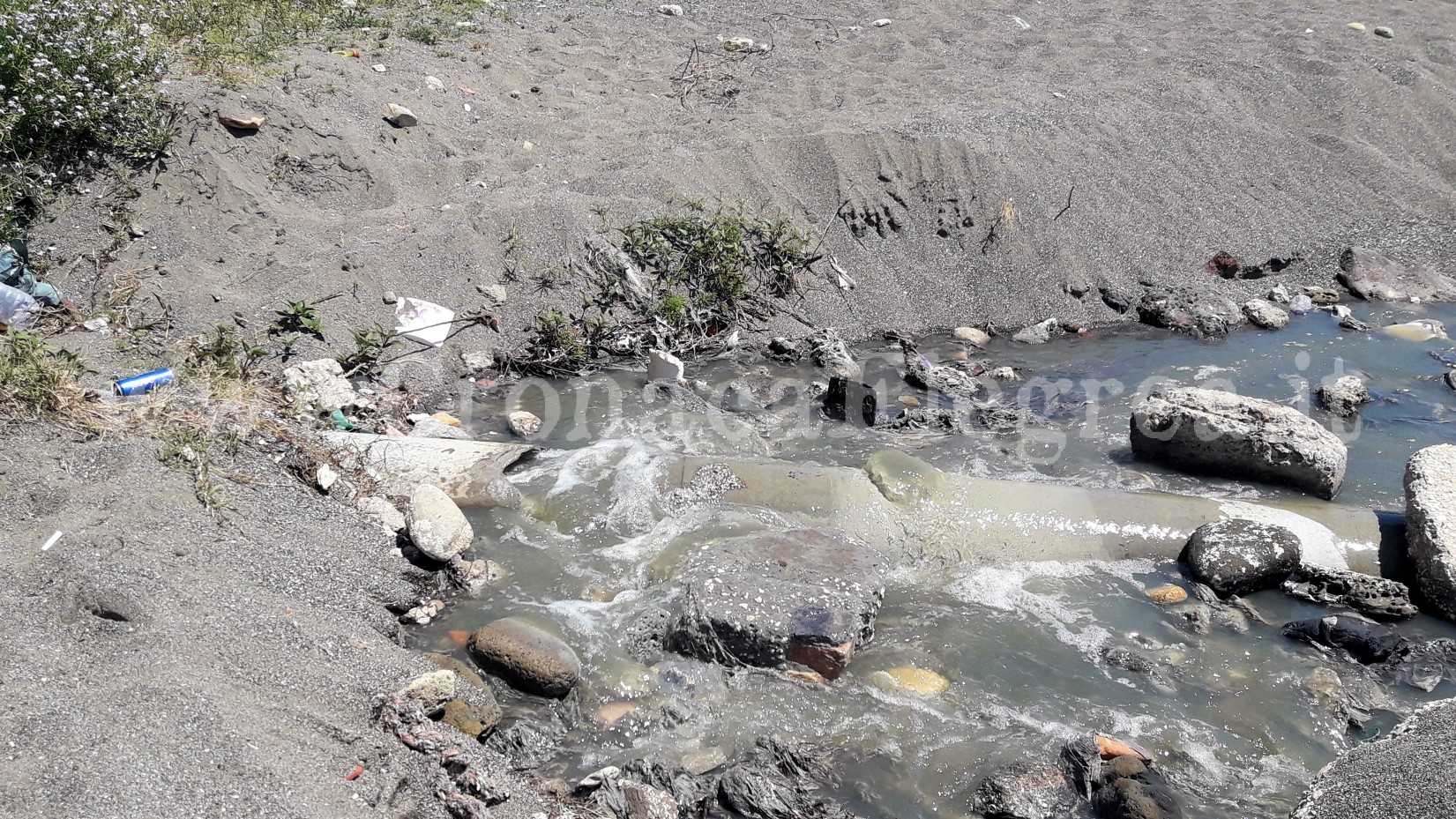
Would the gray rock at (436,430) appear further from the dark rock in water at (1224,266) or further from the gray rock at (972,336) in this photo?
the dark rock in water at (1224,266)

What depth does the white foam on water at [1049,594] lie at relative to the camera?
398cm

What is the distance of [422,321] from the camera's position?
235 inches

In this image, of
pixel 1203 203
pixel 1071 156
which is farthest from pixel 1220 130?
pixel 1071 156

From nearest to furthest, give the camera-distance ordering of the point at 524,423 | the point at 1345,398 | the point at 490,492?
the point at 490,492
the point at 524,423
the point at 1345,398

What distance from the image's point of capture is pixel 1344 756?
10.3ft

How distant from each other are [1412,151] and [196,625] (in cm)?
1079

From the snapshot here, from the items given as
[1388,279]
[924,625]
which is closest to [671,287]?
[924,625]

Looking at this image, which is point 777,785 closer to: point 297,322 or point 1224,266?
point 297,322

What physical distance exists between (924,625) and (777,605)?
2.36 ft

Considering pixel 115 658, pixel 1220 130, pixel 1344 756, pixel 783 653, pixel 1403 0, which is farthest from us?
pixel 1403 0

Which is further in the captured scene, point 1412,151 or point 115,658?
point 1412,151

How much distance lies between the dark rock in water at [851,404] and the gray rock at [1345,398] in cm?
291

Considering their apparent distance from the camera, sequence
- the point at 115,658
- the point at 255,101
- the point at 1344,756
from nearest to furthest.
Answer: the point at 115,658
the point at 1344,756
the point at 255,101

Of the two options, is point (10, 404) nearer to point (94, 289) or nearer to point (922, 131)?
point (94, 289)
